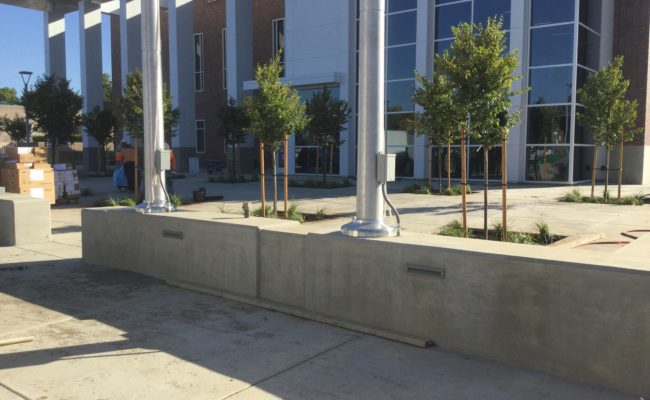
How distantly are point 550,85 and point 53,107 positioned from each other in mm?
24033

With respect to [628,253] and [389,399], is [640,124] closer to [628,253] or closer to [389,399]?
[628,253]

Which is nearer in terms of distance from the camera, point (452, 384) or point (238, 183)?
point (452, 384)

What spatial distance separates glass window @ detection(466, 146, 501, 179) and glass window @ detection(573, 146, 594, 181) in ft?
11.4

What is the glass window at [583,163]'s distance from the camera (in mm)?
24812

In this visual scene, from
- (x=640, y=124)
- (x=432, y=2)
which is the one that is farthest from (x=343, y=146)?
(x=640, y=124)

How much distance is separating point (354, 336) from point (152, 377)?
1856 mm

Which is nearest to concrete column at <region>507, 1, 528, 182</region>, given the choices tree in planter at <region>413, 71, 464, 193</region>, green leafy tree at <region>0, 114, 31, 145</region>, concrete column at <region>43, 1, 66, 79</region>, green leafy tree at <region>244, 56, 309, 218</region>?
tree in planter at <region>413, 71, 464, 193</region>

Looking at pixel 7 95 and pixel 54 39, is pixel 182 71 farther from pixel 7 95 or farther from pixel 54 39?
pixel 7 95

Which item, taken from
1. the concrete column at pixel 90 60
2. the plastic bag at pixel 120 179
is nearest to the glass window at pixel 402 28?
the plastic bag at pixel 120 179

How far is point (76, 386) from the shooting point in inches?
159

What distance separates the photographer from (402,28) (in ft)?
90.8

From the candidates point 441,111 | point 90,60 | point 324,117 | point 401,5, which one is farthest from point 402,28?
point 90,60

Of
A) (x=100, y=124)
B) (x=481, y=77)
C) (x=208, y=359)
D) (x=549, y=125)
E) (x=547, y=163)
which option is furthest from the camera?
(x=100, y=124)

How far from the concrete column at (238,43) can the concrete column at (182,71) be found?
3.84m
